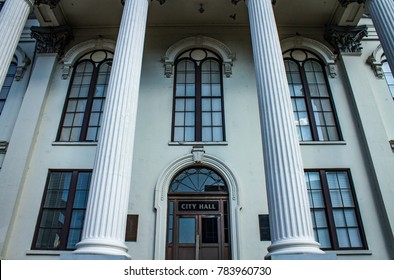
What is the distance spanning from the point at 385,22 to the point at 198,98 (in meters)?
6.37

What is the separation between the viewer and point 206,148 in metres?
10.3

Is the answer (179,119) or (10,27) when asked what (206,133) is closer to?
A: (179,119)

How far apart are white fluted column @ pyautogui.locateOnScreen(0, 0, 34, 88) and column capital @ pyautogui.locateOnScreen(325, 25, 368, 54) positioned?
11345mm

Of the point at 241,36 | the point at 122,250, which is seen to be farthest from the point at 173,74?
the point at 122,250

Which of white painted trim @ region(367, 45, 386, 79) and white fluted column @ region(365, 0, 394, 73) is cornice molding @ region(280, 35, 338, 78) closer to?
white painted trim @ region(367, 45, 386, 79)

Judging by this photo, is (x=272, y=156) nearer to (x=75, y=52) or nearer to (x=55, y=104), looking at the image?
(x=55, y=104)

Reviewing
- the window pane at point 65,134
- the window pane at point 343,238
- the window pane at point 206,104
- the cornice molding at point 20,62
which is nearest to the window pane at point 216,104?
the window pane at point 206,104

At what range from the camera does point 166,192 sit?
9.75 meters

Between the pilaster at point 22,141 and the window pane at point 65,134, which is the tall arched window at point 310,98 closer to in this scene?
the window pane at point 65,134

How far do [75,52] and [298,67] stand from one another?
30.5ft

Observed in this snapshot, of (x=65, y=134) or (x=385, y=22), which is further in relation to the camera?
(x=65, y=134)

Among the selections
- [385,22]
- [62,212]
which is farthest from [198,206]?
[385,22]

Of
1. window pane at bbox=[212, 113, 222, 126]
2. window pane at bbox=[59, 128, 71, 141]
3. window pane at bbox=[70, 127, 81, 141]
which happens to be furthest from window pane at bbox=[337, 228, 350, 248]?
window pane at bbox=[59, 128, 71, 141]

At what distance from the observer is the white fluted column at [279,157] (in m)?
5.60
